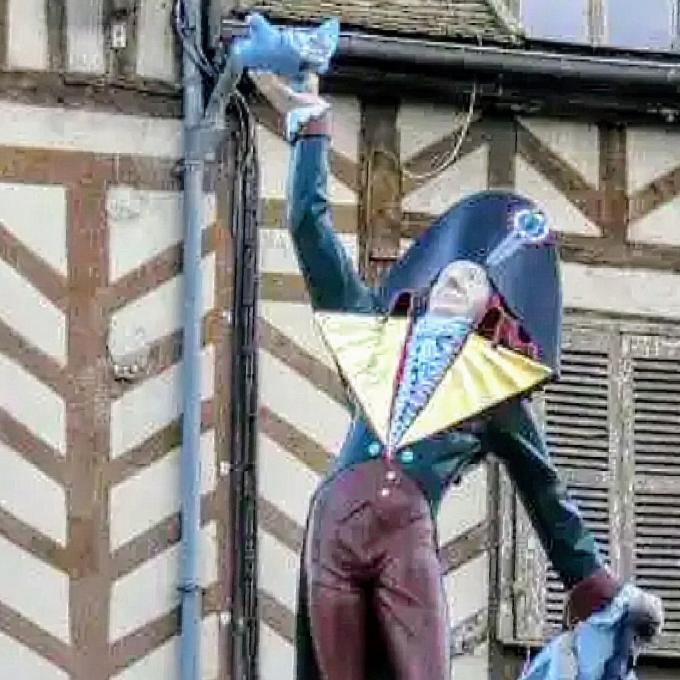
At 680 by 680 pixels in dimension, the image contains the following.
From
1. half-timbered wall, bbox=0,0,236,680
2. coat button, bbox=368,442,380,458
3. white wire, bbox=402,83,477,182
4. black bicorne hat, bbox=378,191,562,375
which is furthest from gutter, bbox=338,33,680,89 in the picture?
coat button, bbox=368,442,380,458

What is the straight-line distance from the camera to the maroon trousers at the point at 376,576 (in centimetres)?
649

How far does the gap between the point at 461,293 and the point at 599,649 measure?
770 mm

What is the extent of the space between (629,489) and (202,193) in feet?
5.12

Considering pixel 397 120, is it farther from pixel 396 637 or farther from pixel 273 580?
pixel 396 637

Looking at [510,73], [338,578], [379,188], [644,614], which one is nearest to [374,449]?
[338,578]

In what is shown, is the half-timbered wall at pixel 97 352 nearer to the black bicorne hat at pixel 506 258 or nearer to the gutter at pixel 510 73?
the gutter at pixel 510 73

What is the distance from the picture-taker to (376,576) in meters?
6.56

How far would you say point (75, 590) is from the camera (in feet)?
31.2

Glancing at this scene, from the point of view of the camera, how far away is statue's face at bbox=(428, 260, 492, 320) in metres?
6.81

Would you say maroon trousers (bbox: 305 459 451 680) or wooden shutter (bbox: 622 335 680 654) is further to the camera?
wooden shutter (bbox: 622 335 680 654)

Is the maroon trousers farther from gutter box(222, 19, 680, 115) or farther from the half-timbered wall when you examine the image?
gutter box(222, 19, 680, 115)

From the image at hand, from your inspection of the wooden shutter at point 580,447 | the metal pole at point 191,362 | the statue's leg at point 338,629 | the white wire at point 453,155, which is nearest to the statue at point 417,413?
the statue's leg at point 338,629

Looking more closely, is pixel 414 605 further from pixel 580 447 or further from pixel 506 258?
pixel 580 447

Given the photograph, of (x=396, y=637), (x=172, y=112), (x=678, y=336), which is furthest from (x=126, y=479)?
A: (x=396, y=637)
